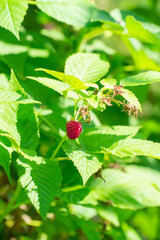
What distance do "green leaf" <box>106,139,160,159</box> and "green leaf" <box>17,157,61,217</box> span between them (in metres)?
0.14

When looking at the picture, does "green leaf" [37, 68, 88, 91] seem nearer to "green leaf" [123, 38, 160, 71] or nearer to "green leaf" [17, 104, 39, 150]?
"green leaf" [17, 104, 39, 150]

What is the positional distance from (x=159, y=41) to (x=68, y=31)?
0.54m

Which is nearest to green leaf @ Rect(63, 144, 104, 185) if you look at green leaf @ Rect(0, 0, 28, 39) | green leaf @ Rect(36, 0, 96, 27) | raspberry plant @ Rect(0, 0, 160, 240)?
raspberry plant @ Rect(0, 0, 160, 240)

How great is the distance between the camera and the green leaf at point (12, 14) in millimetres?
804

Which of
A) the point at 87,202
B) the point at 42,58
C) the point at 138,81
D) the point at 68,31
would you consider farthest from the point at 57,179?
the point at 68,31

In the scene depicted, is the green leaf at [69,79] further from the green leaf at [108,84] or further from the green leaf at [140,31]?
the green leaf at [140,31]

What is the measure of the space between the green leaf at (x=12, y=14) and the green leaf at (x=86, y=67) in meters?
0.15

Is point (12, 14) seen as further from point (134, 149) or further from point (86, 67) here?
point (134, 149)

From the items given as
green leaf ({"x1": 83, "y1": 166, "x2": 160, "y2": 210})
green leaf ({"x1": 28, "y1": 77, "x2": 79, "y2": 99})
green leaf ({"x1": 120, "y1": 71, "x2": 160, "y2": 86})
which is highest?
green leaf ({"x1": 120, "y1": 71, "x2": 160, "y2": 86})

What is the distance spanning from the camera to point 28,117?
0.81m

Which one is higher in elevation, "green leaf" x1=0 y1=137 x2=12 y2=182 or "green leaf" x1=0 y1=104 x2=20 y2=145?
"green leaf" x1=0 y1=104 x2=20 y2=145

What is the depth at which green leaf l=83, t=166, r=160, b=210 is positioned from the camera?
926 mm

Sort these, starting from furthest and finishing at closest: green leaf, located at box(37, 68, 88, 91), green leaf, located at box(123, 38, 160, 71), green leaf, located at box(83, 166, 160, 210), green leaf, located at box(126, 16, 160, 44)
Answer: green leaf, located at box(123, 38, 160, 71) < green leaf, located at box(126, 16, 160, 44) < green leaf, located at box(83, 166, 160, 210) < green leaf, located at box(37, 68, 88, 91)

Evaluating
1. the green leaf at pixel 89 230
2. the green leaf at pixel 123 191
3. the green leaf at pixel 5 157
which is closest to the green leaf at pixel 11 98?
the green leaf at pixel 5 157
